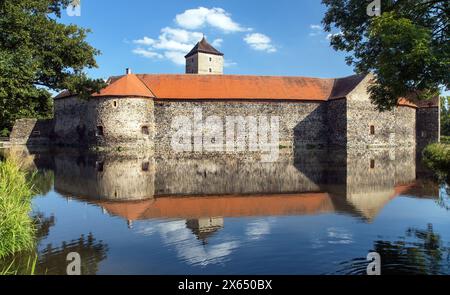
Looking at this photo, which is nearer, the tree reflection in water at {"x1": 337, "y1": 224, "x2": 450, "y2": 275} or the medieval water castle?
the tree reflection in water at {"x1": 337, "y1": 224, "x2": 450, "y2": 275}

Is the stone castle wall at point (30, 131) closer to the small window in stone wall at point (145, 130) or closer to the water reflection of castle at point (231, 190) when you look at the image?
the small window in stone wall at point (145, 130)

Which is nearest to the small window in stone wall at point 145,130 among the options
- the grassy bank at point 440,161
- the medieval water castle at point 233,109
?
the medieval water castle at point 233,109

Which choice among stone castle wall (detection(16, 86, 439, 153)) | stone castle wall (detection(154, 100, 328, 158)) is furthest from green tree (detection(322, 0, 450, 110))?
stone castle wall (detection(154, 100, 328, 158))

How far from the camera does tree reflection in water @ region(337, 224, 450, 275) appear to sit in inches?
219

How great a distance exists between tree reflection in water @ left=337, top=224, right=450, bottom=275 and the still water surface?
15 mm

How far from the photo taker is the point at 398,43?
9414 mm

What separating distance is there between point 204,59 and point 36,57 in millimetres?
35045

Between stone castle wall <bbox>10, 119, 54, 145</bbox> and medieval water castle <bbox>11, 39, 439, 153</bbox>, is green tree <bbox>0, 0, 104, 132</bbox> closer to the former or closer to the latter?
medieval water castle <bbox>11, 39, 439, 153</bbox>

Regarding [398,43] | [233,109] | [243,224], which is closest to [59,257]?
[243,224]

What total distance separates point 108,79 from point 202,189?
26964mm

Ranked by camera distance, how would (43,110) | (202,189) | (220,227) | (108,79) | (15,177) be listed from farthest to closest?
(108,79), (43,110), (202,189), (15,177), (220,227)

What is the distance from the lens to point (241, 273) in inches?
220

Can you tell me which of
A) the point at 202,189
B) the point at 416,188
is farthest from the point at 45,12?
the point at 416,188
